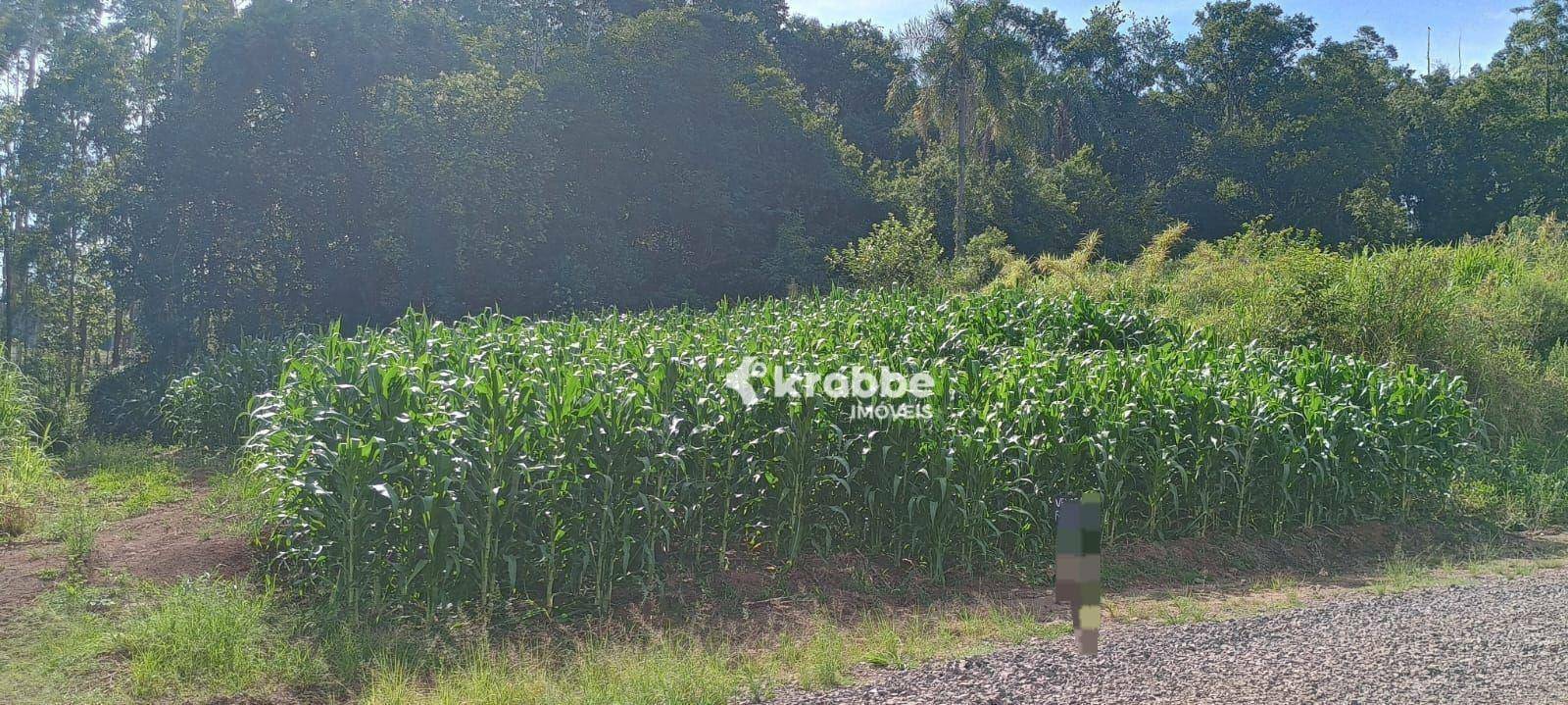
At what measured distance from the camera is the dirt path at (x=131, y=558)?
5.18 meters

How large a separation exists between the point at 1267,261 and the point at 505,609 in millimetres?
12640

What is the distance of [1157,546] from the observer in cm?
651

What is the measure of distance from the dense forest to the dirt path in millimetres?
13190

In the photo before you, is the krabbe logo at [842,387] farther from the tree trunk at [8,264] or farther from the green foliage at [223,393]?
the tree trunk at [8,264]

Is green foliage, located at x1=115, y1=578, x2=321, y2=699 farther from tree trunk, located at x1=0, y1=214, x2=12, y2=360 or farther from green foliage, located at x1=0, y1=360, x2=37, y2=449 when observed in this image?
tree trunk, located at x1=0, y1=214, x2=12, y2=360

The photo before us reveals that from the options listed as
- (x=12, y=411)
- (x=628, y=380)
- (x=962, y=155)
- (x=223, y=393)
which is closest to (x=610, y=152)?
(x=962, y=155)

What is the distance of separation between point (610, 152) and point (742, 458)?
17981 mm

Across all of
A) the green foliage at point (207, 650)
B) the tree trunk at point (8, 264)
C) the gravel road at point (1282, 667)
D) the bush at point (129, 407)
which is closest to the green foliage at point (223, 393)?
the bush at point (129, 407)

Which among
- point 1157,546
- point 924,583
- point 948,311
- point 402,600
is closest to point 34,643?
point 402,600

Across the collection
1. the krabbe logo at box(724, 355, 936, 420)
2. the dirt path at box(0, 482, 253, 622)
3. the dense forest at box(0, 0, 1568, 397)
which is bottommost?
the dirt path at box(0, 482, 253, 622)

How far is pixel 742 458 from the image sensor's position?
5715mm

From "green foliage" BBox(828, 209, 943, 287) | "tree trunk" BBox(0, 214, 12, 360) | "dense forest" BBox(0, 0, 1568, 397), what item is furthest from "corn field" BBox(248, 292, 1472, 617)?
"tree trunk" BBox(0, 214, 12, 360)

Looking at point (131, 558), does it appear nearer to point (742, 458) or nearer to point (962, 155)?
point (742, 458)

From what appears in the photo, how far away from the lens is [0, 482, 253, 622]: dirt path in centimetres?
518
